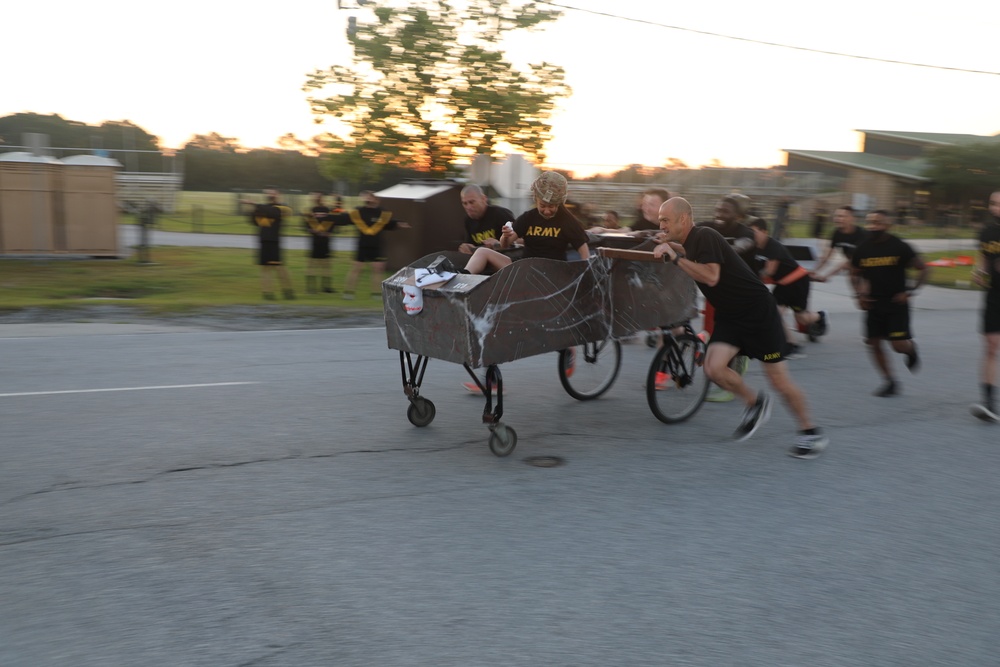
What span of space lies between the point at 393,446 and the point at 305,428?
857mm

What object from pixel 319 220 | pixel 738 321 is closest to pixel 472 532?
pixel 738 321

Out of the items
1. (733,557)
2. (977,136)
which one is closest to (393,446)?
(733,557)

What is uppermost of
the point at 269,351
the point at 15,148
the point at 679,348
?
the point at 15,148

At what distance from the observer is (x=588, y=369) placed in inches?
333

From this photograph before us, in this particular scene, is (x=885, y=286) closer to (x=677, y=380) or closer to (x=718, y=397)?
(x=718, y=397)

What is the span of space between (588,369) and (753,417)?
1.81 metres

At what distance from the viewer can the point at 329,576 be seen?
4316 mm

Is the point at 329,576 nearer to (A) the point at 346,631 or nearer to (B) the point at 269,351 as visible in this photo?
(A) the point at 346,631

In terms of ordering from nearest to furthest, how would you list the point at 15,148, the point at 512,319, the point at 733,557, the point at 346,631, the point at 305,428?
the point at 346,631
the point at 733,557
the point at 512,319
the point at 305,428
the point at 15,148

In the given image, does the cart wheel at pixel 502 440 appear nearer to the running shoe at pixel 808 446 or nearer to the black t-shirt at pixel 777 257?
the running shoe at pixel 808 446

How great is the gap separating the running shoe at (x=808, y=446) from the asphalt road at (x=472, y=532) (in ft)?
0.36

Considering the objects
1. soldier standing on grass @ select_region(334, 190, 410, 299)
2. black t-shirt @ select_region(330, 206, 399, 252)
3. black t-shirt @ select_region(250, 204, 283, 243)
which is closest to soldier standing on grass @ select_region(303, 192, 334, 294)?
soldier standing on grass @ select_region(334, 190, 410, 299)

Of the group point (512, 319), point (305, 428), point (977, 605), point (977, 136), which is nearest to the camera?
point (977, 605)

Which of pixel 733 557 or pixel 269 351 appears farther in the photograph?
pixel 269 351
